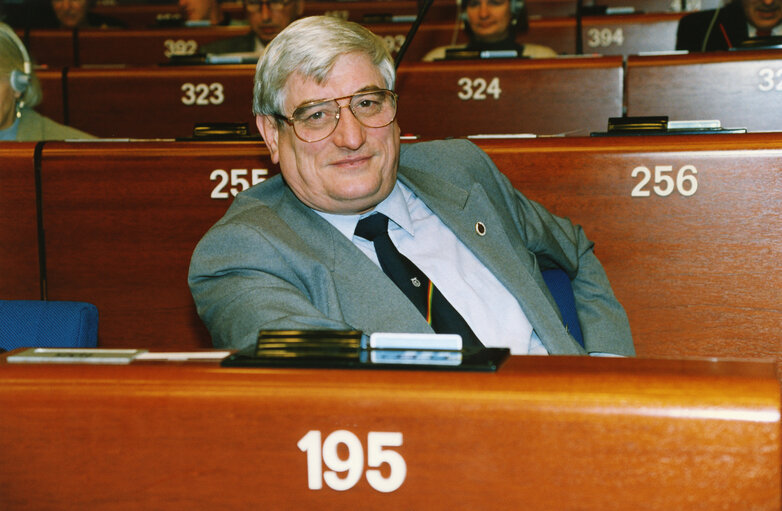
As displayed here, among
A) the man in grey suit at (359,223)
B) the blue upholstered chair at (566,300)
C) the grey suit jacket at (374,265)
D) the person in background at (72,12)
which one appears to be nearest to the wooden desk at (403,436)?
the grey suit jacket at (374,265)

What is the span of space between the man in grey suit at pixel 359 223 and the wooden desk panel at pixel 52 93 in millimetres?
2002

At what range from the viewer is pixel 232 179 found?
192cm

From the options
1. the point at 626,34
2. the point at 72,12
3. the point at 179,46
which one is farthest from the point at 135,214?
the point at 72,12

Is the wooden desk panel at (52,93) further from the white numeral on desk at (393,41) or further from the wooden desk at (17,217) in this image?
the white numeral on desk at (393,41)

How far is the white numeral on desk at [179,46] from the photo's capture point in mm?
4789

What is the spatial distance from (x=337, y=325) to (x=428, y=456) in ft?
1.58

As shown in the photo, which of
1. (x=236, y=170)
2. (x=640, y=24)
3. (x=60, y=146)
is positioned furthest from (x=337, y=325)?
(x=640, y=24)

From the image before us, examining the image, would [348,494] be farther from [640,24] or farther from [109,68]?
[640,24]

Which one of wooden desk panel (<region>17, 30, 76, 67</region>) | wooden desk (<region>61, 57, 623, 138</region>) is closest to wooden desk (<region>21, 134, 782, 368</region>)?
wooden desk (<region>61, 57, 623, 138</region>)

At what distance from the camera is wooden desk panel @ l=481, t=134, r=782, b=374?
1734 mm

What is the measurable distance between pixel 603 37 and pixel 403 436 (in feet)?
14.7

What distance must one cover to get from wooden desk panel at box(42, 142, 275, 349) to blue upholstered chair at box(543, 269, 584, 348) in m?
0.67

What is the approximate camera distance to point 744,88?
2.61 m

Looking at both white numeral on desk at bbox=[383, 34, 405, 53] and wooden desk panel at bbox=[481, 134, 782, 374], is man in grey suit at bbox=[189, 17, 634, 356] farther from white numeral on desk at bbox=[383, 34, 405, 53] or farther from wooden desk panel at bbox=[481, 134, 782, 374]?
white numeral on desk at bbox=[383, 34, 405, 53]
